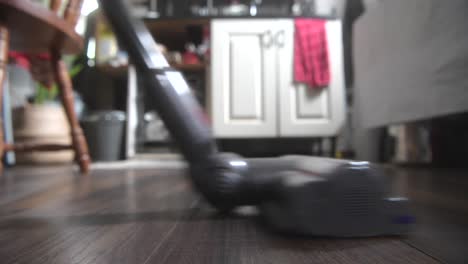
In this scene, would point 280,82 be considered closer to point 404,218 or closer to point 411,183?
point 411,183

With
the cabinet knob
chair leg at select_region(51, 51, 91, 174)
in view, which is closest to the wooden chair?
chair leg at select_region(51, 51, 91, 174)

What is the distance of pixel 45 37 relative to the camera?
1084 mm

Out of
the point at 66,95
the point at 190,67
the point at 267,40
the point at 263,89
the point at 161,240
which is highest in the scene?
the point at 267,40

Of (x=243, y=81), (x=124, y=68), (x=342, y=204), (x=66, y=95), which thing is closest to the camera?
(x=342, y=204)

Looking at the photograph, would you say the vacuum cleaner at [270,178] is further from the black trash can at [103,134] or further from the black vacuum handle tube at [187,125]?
the black trash can at [103,134]

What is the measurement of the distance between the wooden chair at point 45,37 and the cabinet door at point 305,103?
113 cm

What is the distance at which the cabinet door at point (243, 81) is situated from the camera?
6.46ft

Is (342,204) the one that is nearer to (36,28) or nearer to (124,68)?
(36,28)

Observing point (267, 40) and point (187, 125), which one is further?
point (267, 40)

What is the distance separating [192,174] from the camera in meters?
0.42

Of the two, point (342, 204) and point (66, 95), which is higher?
point (66, 95)

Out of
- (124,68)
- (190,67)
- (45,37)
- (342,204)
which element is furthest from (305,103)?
(342,204)

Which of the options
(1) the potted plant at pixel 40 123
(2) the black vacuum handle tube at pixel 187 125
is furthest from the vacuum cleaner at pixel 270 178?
(1) the potted plant at pixel 40 123

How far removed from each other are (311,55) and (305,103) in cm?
29
